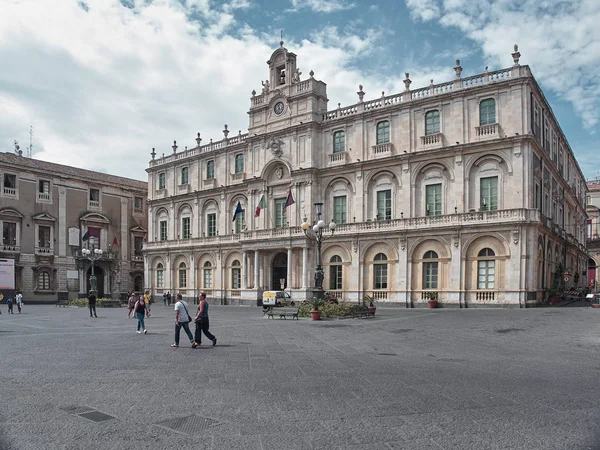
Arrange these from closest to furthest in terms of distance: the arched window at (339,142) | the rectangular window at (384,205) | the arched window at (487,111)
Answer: the arched window at (487,111) < the rectangular window at (384,205) < the arched window at (339,142)

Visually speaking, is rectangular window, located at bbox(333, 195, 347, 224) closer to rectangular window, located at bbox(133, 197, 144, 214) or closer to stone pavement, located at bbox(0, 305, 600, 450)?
stone pavement, located at bbox(0, 305, 600, 450)

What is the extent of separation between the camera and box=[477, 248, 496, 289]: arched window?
35.7 meters

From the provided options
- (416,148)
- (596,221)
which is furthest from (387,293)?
(596,221)

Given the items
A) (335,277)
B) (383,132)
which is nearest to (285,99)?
(383,132)

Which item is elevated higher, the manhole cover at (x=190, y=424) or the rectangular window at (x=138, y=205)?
the rectangular window at (x=138, y=205)

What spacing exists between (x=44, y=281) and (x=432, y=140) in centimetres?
4135

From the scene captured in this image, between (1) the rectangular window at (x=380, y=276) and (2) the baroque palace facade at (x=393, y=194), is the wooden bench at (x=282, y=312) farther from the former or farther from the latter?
(1) the rectangular window at (x=380, y=276)

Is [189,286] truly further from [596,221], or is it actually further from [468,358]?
[596,221]

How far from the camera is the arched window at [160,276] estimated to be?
57.8 m

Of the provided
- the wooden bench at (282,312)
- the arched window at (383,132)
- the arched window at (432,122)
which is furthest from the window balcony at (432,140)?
the wooden bench at (282,312)

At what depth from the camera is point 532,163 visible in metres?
35.5

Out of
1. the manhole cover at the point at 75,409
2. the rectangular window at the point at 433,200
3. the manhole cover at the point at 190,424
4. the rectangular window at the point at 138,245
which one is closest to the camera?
the manhole cover at the point at 190,424

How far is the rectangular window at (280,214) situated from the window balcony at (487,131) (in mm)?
17233

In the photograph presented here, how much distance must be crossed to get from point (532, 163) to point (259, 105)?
78.2 feet
